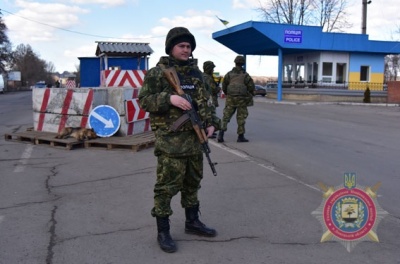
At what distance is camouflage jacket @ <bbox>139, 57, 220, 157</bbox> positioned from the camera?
378 centimetres

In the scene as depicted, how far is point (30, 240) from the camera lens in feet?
13.4

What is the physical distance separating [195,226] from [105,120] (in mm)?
5978

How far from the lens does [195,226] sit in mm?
4176

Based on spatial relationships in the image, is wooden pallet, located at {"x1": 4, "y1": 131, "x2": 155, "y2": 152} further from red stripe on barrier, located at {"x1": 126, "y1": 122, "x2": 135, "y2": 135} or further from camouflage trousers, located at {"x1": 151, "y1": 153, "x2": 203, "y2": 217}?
camouflage trousers, located at {"x1": 151, "y1": 153, "x2": 203, "y2": 217}

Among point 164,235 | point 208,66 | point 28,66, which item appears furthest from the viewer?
point 28,66

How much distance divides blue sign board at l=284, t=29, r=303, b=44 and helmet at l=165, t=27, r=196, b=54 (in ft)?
85.1

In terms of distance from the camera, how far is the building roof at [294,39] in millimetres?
28062

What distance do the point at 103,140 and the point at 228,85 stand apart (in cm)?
321

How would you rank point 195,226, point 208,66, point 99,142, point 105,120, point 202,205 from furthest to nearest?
1. point 208,66
2. point 105,120
3. point 99,142
4. point 202,205
5. point 195,226

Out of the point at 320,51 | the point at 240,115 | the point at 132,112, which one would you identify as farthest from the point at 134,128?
the point at 320,51

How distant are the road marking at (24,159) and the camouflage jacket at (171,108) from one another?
14.4 ft

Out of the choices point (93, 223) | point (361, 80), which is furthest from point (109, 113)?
point (361, 80)

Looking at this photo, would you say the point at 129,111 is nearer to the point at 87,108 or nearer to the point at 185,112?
the point at 87,108

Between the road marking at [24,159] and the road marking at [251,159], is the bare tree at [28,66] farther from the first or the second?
the road marking at [251,159]
